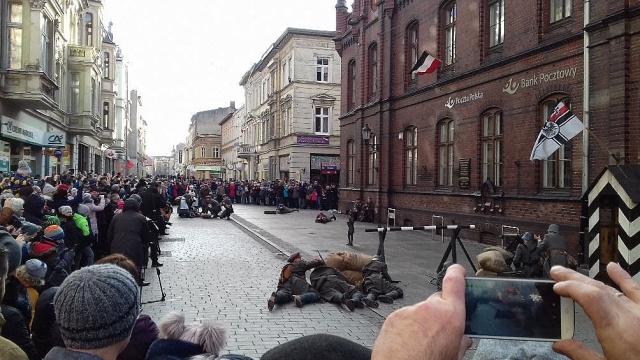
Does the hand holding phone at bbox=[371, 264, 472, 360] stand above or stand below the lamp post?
below

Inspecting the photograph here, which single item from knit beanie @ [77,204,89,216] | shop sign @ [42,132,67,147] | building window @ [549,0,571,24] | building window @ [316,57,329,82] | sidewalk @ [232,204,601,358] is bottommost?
sidewalk @ [232,204,601,358]

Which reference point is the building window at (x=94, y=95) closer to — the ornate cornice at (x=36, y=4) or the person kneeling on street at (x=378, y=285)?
the ornate cornice at (x=36, y=4)

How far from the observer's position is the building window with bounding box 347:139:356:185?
29.2m

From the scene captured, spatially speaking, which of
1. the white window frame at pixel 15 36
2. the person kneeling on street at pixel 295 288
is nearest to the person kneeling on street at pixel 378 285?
the person kneeling on street at pixel 295 288

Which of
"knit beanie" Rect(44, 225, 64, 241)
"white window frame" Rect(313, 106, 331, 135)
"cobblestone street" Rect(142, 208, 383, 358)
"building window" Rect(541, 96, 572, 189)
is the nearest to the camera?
"knit beanie" Rect(44, 225, 64, 241)

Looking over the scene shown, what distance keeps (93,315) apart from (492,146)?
16.5 m

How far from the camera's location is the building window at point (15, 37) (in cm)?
2058

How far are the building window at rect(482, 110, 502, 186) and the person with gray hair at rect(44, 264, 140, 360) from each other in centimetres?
1585

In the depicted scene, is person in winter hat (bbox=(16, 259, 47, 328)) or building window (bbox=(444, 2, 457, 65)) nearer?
person in winter hat (bbox=(16, 259, 47, 328))

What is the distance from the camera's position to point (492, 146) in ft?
57.1

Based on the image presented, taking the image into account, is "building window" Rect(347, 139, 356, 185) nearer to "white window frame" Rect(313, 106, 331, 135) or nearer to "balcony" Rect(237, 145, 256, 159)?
"white window frame" Rect(313, 106, 331, 135)

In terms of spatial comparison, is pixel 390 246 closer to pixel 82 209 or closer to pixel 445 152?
pixel 445 152

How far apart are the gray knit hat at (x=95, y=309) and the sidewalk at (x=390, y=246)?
16.8ft

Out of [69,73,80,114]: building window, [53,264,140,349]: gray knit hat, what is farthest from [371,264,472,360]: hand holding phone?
[69,73,80,114]: building window
